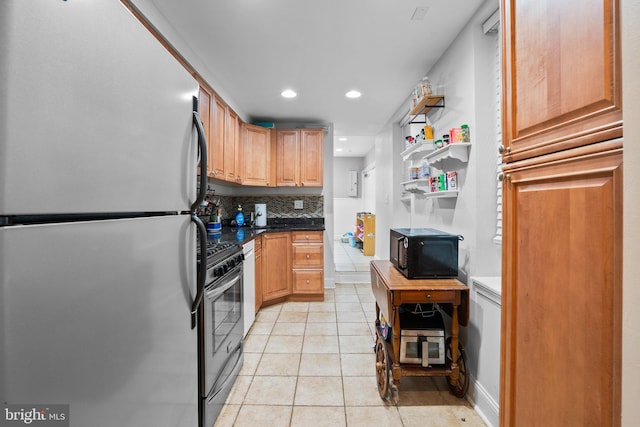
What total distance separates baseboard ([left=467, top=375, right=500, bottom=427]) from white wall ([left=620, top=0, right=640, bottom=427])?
128cm

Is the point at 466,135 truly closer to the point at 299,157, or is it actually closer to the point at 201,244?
the point at 201,244

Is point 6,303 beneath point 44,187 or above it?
beneath

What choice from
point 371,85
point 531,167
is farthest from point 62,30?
point 371,85

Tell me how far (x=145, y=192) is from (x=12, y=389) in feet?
1.64

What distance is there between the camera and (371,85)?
3035 mm

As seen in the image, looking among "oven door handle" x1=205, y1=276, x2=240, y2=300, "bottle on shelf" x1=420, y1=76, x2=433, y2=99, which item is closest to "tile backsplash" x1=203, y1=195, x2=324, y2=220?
"bottle on shelf" x1=420, y1=76, x2=433, y2=99

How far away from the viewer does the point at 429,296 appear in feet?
5.74

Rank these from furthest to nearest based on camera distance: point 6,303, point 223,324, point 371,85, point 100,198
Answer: point 371,85
point 223,324
point 100,198
point 6,303

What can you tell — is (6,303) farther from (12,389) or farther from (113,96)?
(113,96)

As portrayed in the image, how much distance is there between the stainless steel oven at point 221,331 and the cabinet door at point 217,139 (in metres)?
0.99

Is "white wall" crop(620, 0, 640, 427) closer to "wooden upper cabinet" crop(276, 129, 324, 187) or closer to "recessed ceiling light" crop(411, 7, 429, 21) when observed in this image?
"recessed ceiling light" crop(411, 7, 429, 21)

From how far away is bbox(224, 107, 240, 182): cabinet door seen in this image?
307 centimetres

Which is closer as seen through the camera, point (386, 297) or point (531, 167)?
point (531, 167)

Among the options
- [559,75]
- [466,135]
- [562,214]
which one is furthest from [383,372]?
[559,75]
